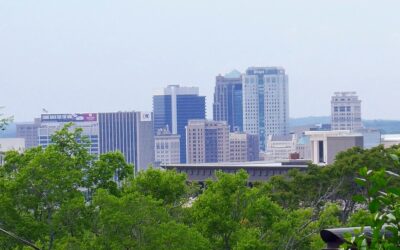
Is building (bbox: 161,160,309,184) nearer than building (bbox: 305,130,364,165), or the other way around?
building (bbox: 161,160,309,184)

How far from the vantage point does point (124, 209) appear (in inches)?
1121

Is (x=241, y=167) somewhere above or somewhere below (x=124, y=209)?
below

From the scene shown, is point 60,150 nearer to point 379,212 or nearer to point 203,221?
point 203,221

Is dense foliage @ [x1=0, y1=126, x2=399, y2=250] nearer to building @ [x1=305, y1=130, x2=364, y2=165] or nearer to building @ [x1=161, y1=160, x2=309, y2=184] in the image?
building @ [x1=161, y1=160, x2=309, y2=184]

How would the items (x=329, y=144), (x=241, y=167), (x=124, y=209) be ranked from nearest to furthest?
(x=124, y=209) < (x=241, y=167) < (x=329, y=144)

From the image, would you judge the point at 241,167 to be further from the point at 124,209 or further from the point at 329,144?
the point at 124,209

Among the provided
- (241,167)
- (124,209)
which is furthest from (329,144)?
(124,209)

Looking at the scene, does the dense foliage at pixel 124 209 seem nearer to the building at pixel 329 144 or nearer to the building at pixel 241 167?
the building at pixel 241 167

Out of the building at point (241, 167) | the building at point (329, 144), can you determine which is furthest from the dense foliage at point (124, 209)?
the building at point (329, 144)

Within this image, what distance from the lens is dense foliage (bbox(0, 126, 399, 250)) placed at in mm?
28406

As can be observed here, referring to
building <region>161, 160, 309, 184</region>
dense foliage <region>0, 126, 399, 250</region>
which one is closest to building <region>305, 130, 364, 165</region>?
building <region>161, 160, 309, 184</region>

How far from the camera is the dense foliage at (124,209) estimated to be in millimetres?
28406

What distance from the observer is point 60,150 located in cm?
3494

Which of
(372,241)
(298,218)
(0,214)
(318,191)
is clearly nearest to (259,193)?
(298,218)
